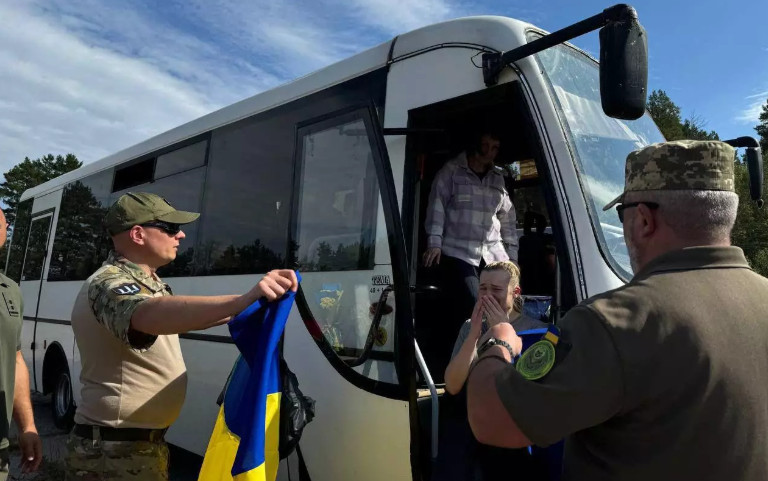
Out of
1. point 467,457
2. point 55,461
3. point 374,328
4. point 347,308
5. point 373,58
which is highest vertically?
point 373,58

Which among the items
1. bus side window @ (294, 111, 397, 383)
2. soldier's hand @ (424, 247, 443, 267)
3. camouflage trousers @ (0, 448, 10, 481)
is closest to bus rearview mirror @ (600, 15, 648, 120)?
bus side window @ (294, 111, 397, 383)

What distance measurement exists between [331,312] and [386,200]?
1059 mm

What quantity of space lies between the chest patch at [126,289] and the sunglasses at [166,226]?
37 centimetres

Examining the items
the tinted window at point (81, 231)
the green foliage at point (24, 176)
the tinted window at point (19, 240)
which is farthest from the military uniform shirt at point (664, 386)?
the green foliage at point (24, 176)

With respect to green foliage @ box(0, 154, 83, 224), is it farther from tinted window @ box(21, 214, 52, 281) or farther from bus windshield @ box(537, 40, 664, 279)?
bus windshield @ box(537, 40, 664, 279)

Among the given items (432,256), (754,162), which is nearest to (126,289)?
(432,256)

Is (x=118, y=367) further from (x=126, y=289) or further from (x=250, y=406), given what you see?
(x=250, y=406)

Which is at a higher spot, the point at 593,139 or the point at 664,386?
the point at 593,139

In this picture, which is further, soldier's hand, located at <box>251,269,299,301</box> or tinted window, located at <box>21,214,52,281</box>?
tinted window, located at <box>21,214,52,281</box>

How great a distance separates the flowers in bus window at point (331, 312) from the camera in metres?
3.48

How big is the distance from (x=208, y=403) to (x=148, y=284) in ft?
7.75

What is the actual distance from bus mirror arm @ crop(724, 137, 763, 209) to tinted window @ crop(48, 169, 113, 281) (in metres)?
6.03

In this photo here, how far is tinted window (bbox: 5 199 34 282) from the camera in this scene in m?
9.34

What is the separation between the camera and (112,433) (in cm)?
246
